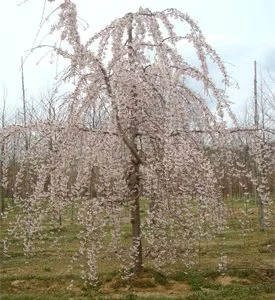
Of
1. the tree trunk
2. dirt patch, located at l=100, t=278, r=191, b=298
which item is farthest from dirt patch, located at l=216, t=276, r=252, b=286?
the tree trunk

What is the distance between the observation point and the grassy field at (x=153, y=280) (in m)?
Result: 7.52

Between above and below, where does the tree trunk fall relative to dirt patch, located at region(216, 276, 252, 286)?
above

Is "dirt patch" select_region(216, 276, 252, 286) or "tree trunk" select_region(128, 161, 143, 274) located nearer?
"tree trunk" select_region(128, 161, 143, 274)

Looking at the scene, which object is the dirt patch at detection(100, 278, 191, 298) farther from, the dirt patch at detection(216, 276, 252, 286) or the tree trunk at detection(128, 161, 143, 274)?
the dirt patch at detection(216, 276, 252, 286)

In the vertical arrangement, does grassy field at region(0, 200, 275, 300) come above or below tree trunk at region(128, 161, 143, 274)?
below

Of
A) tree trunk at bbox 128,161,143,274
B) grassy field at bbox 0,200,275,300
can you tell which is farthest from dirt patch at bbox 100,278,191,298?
tree trunk at bbox 128,161,143,274

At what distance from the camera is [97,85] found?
6.47m

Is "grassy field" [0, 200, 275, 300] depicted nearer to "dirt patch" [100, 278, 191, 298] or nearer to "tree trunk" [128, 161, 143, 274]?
"dirt patch" [100, 278, 191, 298]

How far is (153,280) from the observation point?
7.96 m

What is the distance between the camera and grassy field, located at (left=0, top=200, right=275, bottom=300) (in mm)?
7520

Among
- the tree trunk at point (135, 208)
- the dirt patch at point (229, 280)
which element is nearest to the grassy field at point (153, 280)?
the dirt patch at point (229, 280)

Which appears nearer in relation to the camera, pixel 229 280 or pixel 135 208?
pixel 135 208

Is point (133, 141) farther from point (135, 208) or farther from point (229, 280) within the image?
point (229, 280)

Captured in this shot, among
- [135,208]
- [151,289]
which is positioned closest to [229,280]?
[151,289]
